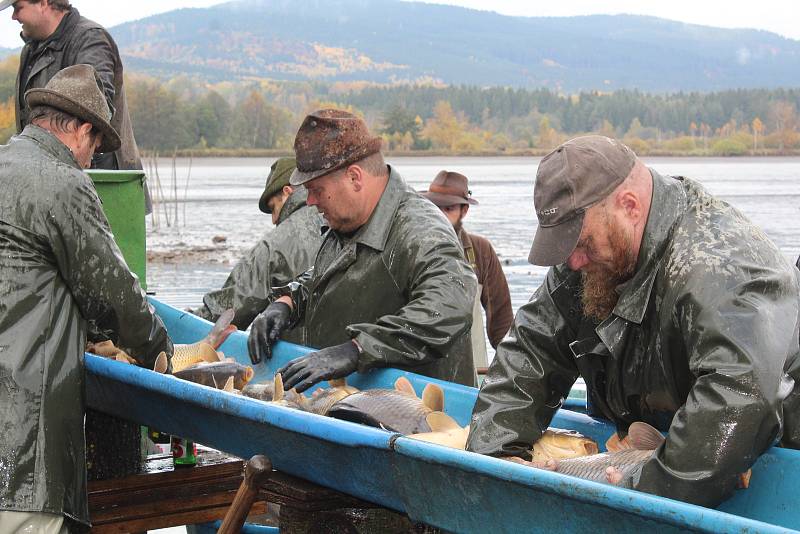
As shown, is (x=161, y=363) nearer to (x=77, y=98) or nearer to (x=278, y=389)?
(x=278, y=389)

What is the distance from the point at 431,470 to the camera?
388 cm

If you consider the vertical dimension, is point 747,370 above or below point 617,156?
→ below

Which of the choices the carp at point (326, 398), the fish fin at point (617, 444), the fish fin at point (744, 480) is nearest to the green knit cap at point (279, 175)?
the carp at point (326, 398)

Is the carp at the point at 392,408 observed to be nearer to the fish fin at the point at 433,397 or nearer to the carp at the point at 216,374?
the fish fin at the point at 433,397

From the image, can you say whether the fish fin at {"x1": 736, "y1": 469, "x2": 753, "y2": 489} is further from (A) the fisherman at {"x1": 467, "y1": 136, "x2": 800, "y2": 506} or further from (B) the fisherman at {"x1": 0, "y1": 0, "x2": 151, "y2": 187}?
(B) the fisherman at {"x1": 0, "y1": 0, "x2": 151, "y2": 187}

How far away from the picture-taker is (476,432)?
13.9ft

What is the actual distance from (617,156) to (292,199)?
163 inches

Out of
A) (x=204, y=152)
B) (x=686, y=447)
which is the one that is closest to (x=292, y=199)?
(x=686, y=447)

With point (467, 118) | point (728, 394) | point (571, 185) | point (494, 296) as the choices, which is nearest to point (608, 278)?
point (571, 185)

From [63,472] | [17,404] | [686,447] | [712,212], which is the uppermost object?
[712,212]

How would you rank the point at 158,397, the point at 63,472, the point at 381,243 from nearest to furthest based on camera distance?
the point at 63,472 → the point at 158,397 → the point at 381,243

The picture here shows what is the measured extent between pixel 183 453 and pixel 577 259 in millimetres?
2735

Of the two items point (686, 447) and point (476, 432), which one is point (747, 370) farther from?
point (476, 432)

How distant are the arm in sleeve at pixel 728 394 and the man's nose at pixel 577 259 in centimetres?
42
